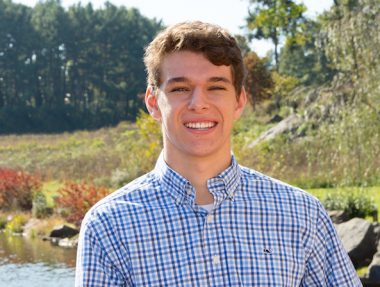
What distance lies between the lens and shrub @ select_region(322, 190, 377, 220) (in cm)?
1247

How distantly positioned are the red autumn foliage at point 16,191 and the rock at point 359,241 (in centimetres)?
1052

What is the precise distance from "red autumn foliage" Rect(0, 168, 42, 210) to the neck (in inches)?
694

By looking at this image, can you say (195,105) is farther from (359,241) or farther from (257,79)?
(257,79)

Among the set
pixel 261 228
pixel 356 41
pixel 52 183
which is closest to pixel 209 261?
pixel 261 228

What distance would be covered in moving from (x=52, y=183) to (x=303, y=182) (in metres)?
9.02

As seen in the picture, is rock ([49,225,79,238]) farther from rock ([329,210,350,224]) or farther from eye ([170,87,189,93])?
eye ([170,87,189,93])

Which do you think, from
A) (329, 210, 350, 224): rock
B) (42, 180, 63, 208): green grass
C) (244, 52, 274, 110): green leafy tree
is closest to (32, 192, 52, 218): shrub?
(42, 180, 63, 208): green grass

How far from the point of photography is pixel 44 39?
58.9 meters

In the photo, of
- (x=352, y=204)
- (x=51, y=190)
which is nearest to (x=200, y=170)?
(x=352, y=204)

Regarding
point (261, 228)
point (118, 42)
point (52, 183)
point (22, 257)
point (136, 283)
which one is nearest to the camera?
point (136, 283)

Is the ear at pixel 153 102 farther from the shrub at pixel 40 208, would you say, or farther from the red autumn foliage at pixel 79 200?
the shrub at pixel 40 208

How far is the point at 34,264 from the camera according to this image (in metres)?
13.0

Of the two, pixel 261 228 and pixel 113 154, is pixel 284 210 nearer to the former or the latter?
pixel 261 228

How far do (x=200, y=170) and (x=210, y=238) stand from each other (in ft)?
0.58
